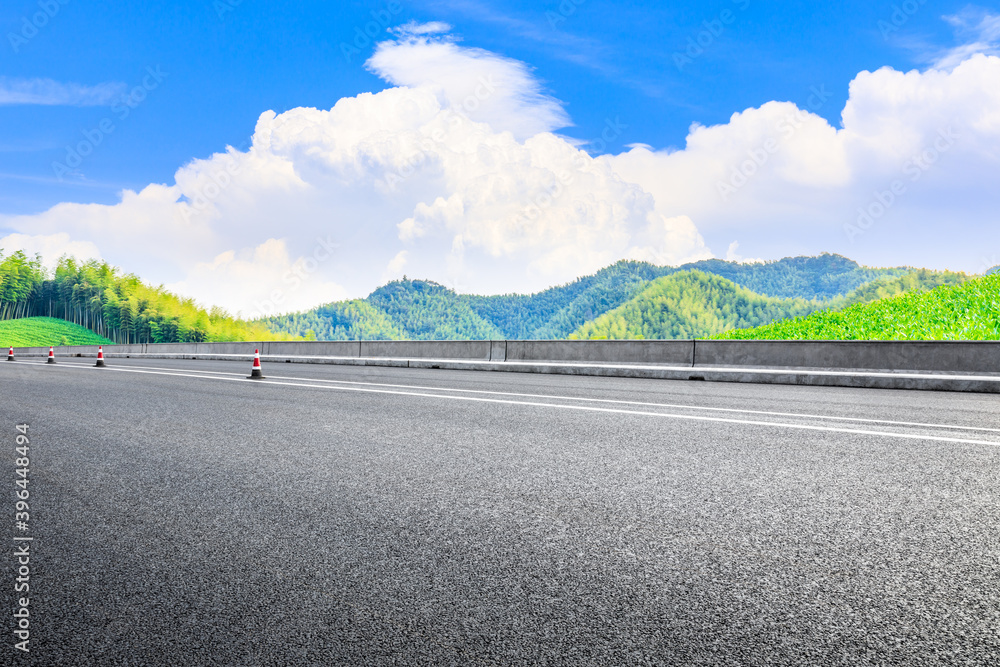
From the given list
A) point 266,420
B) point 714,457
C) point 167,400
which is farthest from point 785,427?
point 167,400

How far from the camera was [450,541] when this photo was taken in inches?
163

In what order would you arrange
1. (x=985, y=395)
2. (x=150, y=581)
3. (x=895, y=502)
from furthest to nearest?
(x=985, y=395), (x=895, y=502), (x=150, y=581)

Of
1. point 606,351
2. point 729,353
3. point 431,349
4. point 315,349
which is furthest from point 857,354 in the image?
point 315,349

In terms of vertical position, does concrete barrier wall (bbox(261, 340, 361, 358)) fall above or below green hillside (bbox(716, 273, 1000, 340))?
below

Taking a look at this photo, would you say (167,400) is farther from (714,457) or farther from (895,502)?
(895,502)

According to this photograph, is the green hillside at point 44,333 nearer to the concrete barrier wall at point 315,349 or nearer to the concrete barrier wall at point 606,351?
the concrete barrier wall at point 315,349

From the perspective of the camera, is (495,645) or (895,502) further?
(895,502)

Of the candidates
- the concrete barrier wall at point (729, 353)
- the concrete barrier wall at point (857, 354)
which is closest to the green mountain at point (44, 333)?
the concrete barrier wall at point (729, 353)

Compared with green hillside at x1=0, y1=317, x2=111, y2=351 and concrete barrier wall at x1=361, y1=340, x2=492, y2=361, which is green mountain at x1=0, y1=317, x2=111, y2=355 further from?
concrete barrier wall at x1=361, y1=340, x2=492, y2=361

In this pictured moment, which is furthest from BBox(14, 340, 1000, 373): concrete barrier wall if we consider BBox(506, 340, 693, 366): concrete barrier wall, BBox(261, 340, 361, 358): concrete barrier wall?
BBox(261, 340, 361, 358): concrete barrier wall

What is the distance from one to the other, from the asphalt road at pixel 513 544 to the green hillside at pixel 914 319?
109 ft

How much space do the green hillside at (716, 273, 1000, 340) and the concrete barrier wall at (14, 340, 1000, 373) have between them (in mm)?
21098

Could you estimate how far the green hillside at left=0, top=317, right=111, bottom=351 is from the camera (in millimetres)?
143250

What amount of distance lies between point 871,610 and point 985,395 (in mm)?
12266
